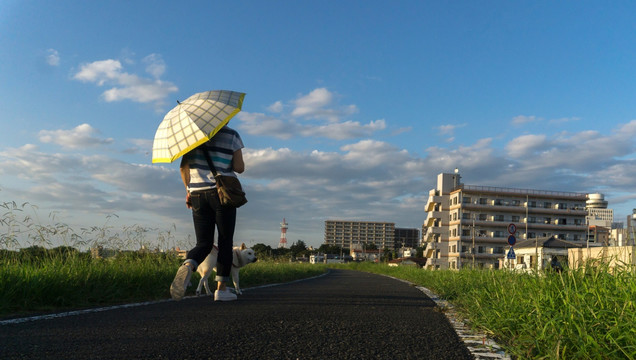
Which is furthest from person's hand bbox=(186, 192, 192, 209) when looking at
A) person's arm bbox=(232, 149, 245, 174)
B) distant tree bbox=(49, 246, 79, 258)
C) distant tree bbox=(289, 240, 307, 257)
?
distant tree bbox=(289, 240, 307, 257)

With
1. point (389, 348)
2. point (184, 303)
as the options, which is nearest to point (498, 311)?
point (389, 348)

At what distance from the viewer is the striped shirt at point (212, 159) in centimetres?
571

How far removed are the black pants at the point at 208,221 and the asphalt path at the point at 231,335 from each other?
76cm

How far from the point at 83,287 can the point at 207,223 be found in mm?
1825

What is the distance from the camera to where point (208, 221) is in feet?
19.3

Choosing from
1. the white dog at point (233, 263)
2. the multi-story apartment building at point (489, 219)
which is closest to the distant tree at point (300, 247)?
the multi-story apartment building at point (489, 219)

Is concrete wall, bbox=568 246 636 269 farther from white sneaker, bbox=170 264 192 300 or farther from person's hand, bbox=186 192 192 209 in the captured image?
person's hand, bbox=186 192 192 209

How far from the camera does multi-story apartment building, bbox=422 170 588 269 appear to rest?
3300 inches

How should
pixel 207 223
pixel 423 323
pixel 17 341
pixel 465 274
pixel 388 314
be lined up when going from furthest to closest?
pixel 465 274 → pixel 207 223 → pixel 388 314 → pixel 423 323 → pixel 17 341

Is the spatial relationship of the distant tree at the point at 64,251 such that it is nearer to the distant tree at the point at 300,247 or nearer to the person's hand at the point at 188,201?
the person's hand at the point at 188,201

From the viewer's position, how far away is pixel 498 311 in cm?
456

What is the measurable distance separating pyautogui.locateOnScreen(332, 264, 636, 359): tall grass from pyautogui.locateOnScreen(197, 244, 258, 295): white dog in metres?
3.92

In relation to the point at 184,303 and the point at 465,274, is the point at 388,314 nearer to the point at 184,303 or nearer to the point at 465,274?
the point at 184,303

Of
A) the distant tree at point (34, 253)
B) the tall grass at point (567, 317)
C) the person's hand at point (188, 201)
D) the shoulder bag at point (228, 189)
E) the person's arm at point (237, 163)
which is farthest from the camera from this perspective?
the distant tree at point (34, 253)
